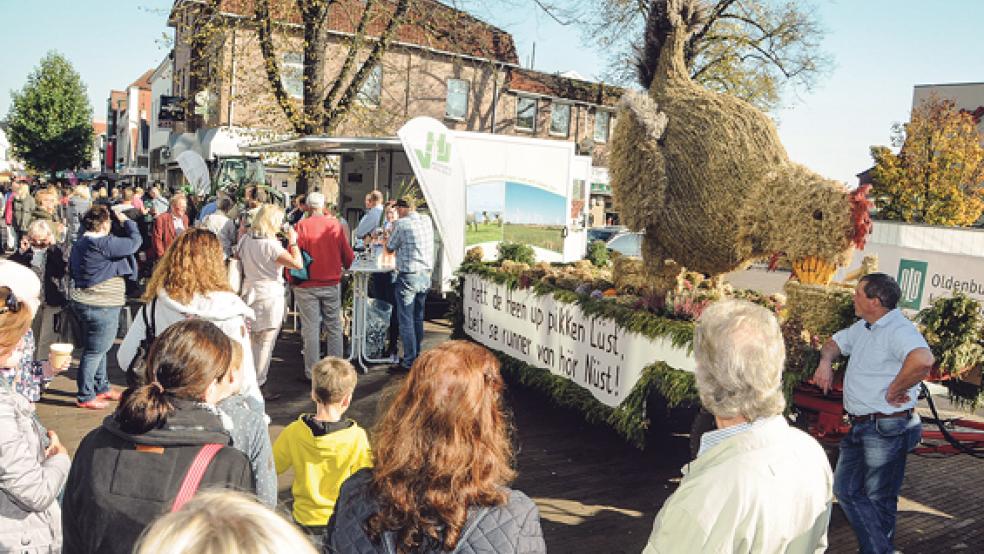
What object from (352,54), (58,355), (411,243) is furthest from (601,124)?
(58,355)

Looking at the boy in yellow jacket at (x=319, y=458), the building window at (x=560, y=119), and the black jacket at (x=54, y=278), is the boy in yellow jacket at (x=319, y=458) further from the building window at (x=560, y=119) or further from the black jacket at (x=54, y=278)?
the building window at (x=560, y=119)

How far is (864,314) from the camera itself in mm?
4336

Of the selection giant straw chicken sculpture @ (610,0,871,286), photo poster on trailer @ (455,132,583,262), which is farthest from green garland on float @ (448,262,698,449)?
photo poster on trailer @ (455,132,583,262)

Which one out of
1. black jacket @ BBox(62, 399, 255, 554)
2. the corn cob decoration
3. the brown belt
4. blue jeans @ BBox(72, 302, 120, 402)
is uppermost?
the corn cob decoration

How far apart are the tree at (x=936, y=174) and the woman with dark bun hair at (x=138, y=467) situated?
3268 centimetres

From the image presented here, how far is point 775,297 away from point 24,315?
17.1 feet

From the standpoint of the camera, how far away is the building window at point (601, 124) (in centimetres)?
3575

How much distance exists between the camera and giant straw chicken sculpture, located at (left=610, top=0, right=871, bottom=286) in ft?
17.3

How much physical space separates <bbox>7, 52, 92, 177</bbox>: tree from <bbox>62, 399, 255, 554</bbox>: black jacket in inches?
2210

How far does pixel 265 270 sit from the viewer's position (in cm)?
682

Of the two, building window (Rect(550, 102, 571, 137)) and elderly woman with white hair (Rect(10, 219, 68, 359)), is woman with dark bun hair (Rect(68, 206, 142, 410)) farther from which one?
building window (Rect(550, 102, 571, 137))

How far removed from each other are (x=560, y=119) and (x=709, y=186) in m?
29.7

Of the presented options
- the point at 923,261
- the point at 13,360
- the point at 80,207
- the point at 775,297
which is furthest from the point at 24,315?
the point at 80,207

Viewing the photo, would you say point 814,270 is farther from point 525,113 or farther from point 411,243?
point 525,113
